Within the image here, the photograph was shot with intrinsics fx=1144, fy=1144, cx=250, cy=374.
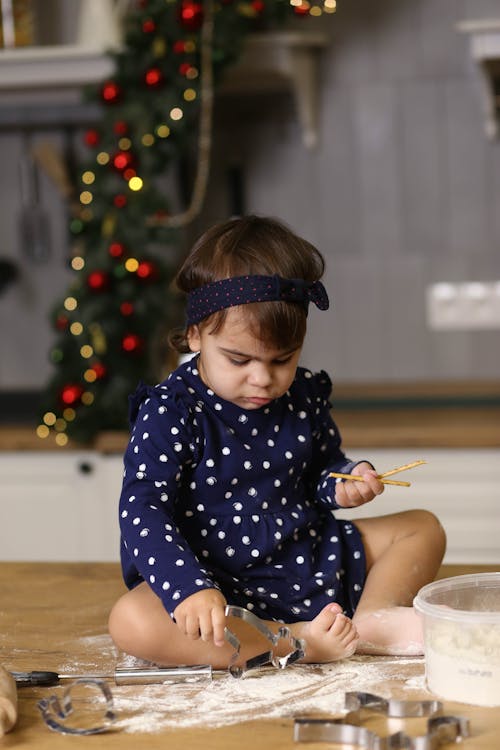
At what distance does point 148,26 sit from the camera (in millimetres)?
2551

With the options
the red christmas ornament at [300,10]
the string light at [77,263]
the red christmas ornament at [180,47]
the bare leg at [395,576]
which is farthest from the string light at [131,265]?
the bare leg at [395,576]

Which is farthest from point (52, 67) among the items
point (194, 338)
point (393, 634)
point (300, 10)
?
point (393, 634)

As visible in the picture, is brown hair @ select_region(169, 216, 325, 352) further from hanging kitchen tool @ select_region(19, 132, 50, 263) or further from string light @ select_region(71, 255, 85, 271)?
hanging kitchen tool @ select_region(19, 132, 50, 263)

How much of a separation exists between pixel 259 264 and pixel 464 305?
5.46ft

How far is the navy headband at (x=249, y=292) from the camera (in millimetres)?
1341

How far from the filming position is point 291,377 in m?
1.38

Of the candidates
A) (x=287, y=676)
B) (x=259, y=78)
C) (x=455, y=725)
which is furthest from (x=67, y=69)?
(x=455, y=725)

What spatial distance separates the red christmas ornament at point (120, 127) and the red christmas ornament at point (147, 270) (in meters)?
0.30

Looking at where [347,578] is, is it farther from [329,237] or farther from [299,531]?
[329,237]

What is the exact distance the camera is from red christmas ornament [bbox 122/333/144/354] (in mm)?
2609

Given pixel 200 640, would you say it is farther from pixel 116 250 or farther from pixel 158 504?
pixel 116 250

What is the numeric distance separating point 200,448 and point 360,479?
0.65 feet

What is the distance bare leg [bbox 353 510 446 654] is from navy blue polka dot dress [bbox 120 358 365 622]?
0.04 meters

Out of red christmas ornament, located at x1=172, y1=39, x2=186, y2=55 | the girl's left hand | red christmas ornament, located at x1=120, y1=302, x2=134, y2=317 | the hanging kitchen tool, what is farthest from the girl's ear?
the hanging kitchen tool
